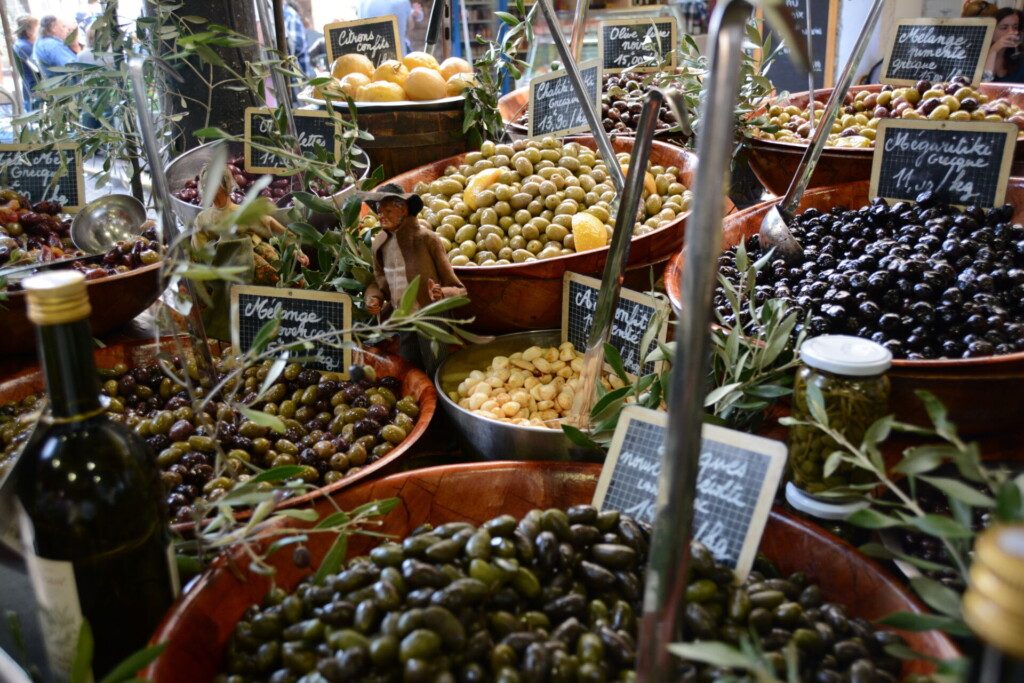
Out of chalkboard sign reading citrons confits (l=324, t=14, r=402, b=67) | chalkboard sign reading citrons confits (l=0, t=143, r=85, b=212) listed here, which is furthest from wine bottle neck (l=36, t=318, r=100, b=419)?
chalkboard sign reading citrons confits (l=324, t=14, r=402, b=67)

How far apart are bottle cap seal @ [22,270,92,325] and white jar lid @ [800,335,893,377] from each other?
758mm

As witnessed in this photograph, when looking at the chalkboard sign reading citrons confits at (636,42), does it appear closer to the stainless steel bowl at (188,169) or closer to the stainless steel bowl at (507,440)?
the stainless steel bowl at (188,169)

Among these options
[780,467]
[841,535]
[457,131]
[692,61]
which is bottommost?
[841,535]

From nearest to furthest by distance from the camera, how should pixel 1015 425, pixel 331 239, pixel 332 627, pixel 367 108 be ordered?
1. pixel 332 627
2. pixel 1015 425
3. pixel 331 239
4. pixel 367 108

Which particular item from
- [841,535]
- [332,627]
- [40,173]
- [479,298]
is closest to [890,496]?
[841,535]

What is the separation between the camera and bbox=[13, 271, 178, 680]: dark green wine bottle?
84cm

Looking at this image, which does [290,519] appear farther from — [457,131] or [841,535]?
A: [457,131]

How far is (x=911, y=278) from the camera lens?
1.33 metres

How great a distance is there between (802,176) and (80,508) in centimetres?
143

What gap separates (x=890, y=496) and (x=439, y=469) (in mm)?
599

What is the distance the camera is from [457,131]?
2.45 metres

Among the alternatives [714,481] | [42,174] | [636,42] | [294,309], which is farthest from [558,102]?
[714,481]

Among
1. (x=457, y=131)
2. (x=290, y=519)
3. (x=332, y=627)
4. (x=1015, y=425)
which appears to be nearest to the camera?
(x=332, y=627)

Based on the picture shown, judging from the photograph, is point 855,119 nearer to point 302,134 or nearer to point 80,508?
point 302,134
